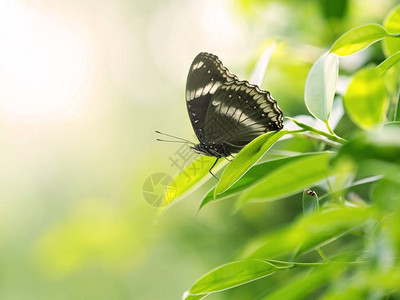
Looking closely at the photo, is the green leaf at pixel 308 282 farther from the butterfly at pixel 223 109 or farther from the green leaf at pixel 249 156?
the butterfly at pixel 223 109

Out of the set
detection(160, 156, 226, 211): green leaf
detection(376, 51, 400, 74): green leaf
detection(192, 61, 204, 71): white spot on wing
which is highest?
detection(192, 61, 204, 71): white spot on wing

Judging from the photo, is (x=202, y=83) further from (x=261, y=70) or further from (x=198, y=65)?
(x=261, y=70)

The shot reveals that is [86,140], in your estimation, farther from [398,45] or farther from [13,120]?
[398,45]

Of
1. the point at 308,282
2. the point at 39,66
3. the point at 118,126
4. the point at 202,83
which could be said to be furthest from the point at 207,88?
the point at 39,66

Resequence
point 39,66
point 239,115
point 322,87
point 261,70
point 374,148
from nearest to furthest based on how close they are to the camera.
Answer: point 374,148 < point 322,87 < point 261,70 < point 239,115 < point 39,66

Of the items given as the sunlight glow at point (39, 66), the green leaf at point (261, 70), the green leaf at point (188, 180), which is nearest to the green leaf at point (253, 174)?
the green leaf at point (188, 180)

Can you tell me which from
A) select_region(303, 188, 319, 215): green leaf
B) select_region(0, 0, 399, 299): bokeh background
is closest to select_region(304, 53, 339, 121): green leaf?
select_region(303, 188, 319, 215): green leaf

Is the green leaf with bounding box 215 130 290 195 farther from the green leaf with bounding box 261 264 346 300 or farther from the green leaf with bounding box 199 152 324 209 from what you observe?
the green leaf with bounding box 261 264 346 300
